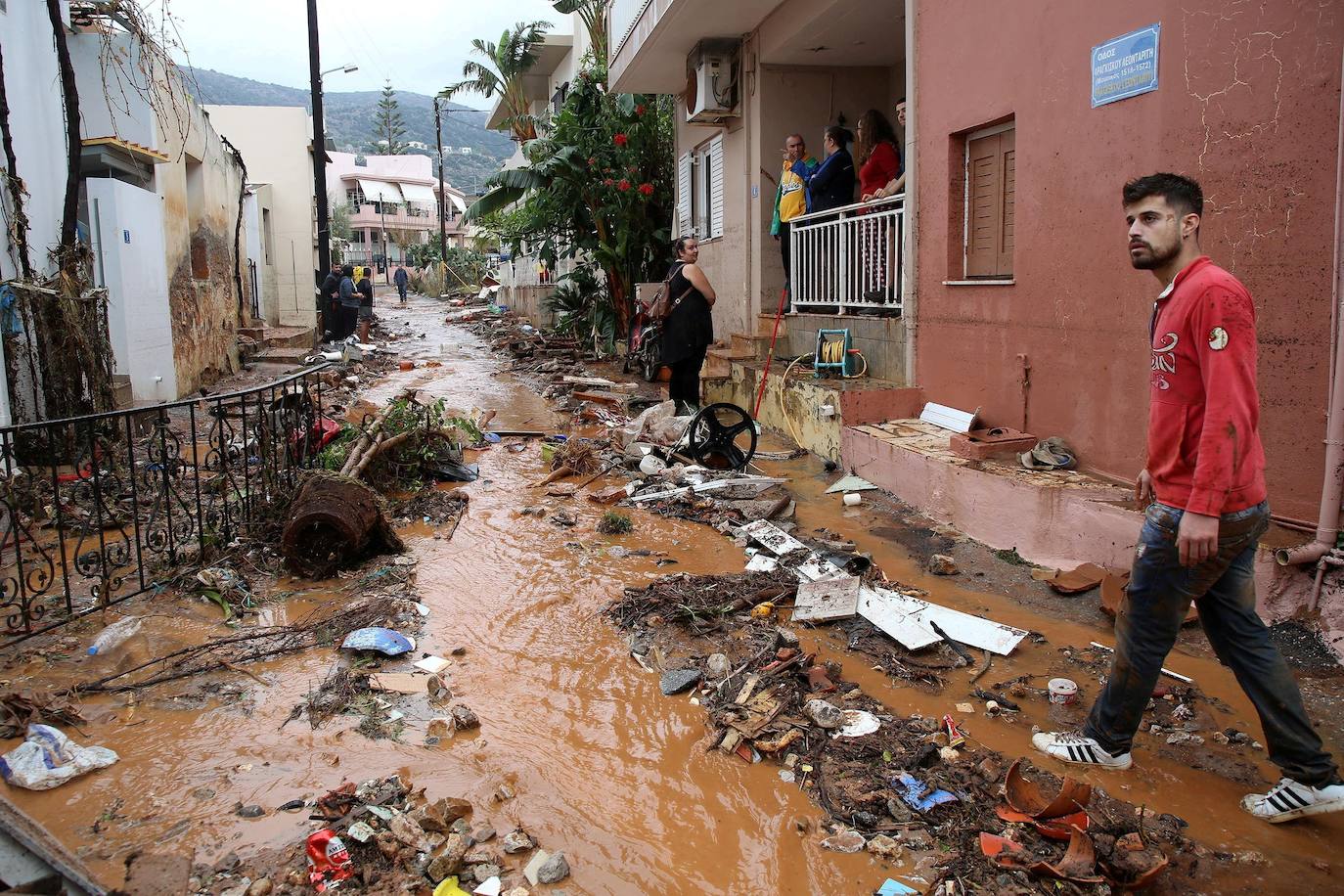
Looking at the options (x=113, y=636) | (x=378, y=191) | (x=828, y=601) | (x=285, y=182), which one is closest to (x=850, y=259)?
(x=828, y=601)

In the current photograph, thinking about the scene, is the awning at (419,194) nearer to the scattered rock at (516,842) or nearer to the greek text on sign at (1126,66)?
the greek text on sign at (1126,66)

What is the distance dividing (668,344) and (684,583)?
15.5ft

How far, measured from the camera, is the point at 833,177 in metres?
10.3

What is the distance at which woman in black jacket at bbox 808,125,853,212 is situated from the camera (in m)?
10.1

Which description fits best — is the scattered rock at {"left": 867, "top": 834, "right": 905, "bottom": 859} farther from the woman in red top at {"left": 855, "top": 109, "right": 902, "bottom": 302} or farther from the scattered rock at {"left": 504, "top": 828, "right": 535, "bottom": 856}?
the woman in red top at {"left": 855, "top": 109, "right": 902, "bottom": 302}

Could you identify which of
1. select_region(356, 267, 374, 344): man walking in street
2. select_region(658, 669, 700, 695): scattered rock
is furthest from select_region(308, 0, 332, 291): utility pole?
select_region(658, 669, 700, 695): scattered rock

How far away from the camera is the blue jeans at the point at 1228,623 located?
303 centimetres

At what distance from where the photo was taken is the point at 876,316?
9.10 meters

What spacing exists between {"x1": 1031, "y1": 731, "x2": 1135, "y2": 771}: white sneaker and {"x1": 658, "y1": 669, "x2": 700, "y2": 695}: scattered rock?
4.96 ft

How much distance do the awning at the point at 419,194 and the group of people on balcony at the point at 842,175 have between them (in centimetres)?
6233

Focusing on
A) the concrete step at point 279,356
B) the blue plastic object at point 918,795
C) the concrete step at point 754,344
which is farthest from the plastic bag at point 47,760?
the concrete step at point 279,356

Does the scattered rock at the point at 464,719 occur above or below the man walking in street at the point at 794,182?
below

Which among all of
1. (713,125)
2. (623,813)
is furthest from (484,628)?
(713,125)

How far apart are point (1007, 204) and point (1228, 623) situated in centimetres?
471
